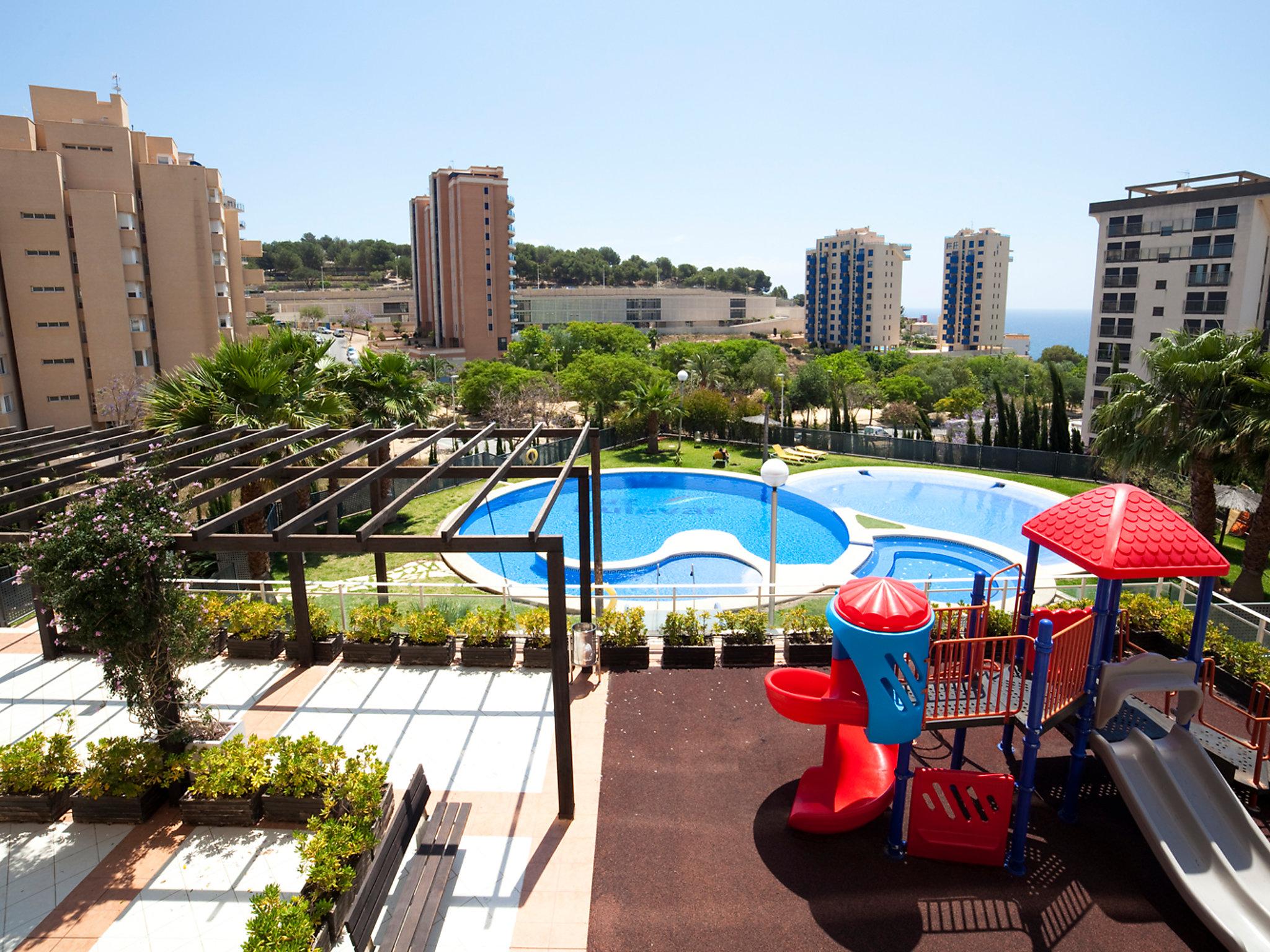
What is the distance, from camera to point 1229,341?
650 inches

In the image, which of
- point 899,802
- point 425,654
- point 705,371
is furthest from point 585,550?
point 705,371

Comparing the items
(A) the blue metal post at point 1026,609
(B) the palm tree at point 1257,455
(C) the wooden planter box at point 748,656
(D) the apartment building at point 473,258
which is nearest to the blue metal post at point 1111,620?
(A) the blue metal post at point 1026,609

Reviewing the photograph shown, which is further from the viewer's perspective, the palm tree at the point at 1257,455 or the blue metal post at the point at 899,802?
the palm tree at the point at 1257,455

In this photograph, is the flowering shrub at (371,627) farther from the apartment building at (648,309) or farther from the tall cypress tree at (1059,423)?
the apartment building at (648,309)

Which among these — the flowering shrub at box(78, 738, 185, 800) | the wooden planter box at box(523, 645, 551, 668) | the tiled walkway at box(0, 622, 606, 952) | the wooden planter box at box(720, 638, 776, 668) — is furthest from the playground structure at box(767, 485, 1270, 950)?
the flowering shrub at box(78, 738, 185, 800)

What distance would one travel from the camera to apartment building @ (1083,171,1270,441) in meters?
36.0

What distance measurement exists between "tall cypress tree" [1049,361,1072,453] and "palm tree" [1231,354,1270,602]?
15657 millimetres

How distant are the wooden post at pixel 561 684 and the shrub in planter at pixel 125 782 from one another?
4340mm

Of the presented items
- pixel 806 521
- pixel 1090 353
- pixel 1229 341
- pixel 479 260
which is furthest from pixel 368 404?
pixel 479 260

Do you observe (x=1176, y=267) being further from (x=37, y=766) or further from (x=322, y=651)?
(x=37, y=766)

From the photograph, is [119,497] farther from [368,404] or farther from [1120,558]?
[368,404]

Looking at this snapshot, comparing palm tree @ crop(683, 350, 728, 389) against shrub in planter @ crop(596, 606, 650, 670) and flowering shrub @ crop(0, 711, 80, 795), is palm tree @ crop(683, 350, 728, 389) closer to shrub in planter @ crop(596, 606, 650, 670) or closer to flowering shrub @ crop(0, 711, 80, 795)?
shrub in planter @ crop(596, 606, 650, 670)

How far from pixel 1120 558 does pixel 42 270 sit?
4213 cm

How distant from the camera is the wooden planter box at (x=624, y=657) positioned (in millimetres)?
11695
